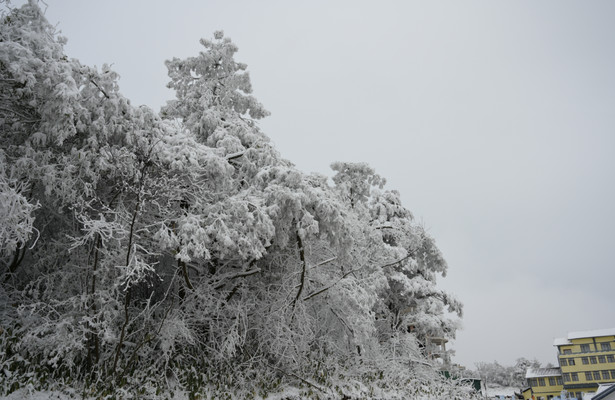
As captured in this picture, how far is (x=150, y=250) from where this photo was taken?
768 cm

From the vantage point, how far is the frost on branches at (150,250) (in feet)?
21.0

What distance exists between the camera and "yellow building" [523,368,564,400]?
42750 mm

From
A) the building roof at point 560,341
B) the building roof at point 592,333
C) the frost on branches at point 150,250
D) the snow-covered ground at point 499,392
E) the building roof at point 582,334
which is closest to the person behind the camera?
the frost on branches at point 150,250

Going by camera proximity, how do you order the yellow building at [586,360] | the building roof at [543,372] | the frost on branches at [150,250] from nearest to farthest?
the frost on branches at [150,250] → the yellow building at [586,360] → the building roof at [543,372]

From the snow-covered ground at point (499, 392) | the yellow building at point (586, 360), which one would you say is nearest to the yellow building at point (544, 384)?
the yellow building at point (586, 360)

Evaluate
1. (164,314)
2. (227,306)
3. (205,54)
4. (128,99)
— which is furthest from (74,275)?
(205,54)

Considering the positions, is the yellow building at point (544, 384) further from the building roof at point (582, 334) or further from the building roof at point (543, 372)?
the building roof at point (582, 334)

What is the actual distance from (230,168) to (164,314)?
127 inches

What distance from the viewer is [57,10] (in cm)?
777

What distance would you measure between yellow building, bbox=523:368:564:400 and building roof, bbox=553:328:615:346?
11.3 feet

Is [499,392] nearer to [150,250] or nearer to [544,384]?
[544,384]

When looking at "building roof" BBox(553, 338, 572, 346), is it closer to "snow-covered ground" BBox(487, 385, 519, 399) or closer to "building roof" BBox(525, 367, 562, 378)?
"building roof" BBox(525, 367, 562, 378)

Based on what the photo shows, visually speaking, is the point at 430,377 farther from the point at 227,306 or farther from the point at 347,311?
the point at 227,306

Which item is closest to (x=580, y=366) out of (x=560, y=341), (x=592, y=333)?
(x=560, y=341)
